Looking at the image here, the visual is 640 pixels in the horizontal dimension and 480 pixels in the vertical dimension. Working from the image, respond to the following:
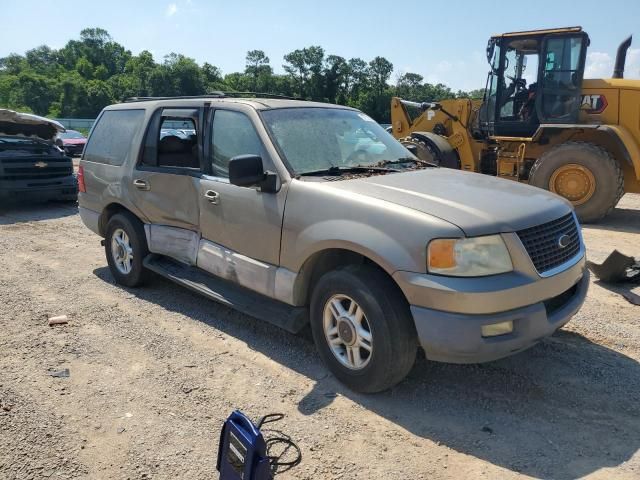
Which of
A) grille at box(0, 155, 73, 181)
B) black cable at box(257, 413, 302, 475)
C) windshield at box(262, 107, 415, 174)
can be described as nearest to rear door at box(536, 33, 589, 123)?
windshield at box(262, 107, 415, 174)

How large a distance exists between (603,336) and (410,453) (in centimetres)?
236

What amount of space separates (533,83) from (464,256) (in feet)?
27.1

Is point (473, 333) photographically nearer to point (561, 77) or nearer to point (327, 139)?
point (327, 139)

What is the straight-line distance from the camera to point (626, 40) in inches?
395

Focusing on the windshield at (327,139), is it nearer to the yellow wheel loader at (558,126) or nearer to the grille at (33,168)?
the yellow wheel loader at (558,126)

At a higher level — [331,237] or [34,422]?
[331,237]

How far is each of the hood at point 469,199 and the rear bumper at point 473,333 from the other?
0.49 metres

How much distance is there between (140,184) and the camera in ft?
16.9

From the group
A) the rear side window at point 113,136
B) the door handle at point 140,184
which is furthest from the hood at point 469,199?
the rear side window at point 113,136

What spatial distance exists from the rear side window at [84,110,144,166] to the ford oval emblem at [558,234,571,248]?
4.13m

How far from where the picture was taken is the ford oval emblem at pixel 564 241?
11.0ft

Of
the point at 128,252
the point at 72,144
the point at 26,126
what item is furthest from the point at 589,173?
the point at 72,144

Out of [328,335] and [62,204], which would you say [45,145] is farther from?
[328,335]

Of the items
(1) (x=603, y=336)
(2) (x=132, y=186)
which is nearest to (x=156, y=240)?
(2) (x=132, y=186)
